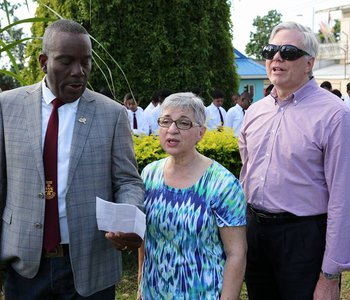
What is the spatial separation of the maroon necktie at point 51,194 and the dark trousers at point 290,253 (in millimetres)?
1175

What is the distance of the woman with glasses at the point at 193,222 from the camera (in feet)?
8.21

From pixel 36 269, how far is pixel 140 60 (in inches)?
388

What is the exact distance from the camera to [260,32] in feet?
262

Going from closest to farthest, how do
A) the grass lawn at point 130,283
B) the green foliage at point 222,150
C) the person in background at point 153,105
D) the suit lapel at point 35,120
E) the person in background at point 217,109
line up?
the suit lapel at point 35,120, the grass lawn at point 130,283, the green foliage at point 222,150, the person in background at point 153,105, the person in background at point 217,109

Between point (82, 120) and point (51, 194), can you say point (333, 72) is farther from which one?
point (51, 194)

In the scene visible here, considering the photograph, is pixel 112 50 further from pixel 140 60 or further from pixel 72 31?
pixel 72 31

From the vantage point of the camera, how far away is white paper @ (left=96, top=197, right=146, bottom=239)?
2158 millimetres

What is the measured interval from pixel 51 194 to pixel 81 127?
0.34 metres

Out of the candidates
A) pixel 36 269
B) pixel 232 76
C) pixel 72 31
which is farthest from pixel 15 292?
pixel 232 76

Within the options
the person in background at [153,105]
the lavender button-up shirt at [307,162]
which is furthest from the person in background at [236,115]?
the lavender button-up shirt at [307,162]

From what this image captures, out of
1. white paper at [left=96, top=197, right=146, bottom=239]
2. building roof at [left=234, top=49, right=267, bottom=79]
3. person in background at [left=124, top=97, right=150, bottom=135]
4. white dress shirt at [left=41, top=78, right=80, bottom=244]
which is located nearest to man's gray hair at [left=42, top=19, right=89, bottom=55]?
white dress shirt at [left=41, top=78, right=80, bottom=244]

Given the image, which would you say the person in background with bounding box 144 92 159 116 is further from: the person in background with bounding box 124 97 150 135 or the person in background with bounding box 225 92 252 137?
the person in background with bounding box 225 92 252 137

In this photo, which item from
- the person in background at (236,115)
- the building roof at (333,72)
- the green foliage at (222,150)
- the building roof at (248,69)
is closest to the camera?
the green foliage at (222,150)

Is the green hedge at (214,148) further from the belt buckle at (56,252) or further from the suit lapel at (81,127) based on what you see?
the belt buckle at (56,252)
